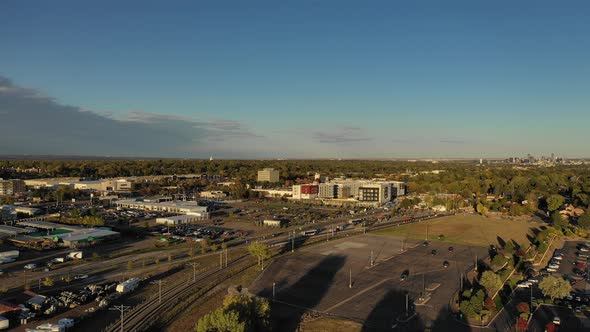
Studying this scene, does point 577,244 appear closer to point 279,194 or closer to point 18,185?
point 279,194

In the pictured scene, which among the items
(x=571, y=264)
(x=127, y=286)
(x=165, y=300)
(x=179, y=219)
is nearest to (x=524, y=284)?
(x=571, y=264)

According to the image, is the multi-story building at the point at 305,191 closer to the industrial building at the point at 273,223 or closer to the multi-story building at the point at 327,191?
the multi-story building at the point at 327,191

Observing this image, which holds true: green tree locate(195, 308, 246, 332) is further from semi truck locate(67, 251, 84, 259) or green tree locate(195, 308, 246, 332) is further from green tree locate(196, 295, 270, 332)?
semi truck locate(67, 251, 84, 259)

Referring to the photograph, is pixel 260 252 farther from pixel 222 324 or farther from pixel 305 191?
pixel 305 191

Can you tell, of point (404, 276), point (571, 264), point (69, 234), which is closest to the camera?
point (404, 276)

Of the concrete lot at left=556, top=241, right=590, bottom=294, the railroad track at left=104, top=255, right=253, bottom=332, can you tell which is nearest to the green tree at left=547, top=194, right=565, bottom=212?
the concrete lot at left=556, top=241, right=590, bottom=294

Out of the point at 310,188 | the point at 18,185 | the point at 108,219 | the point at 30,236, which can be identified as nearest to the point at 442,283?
the point at 30,236
